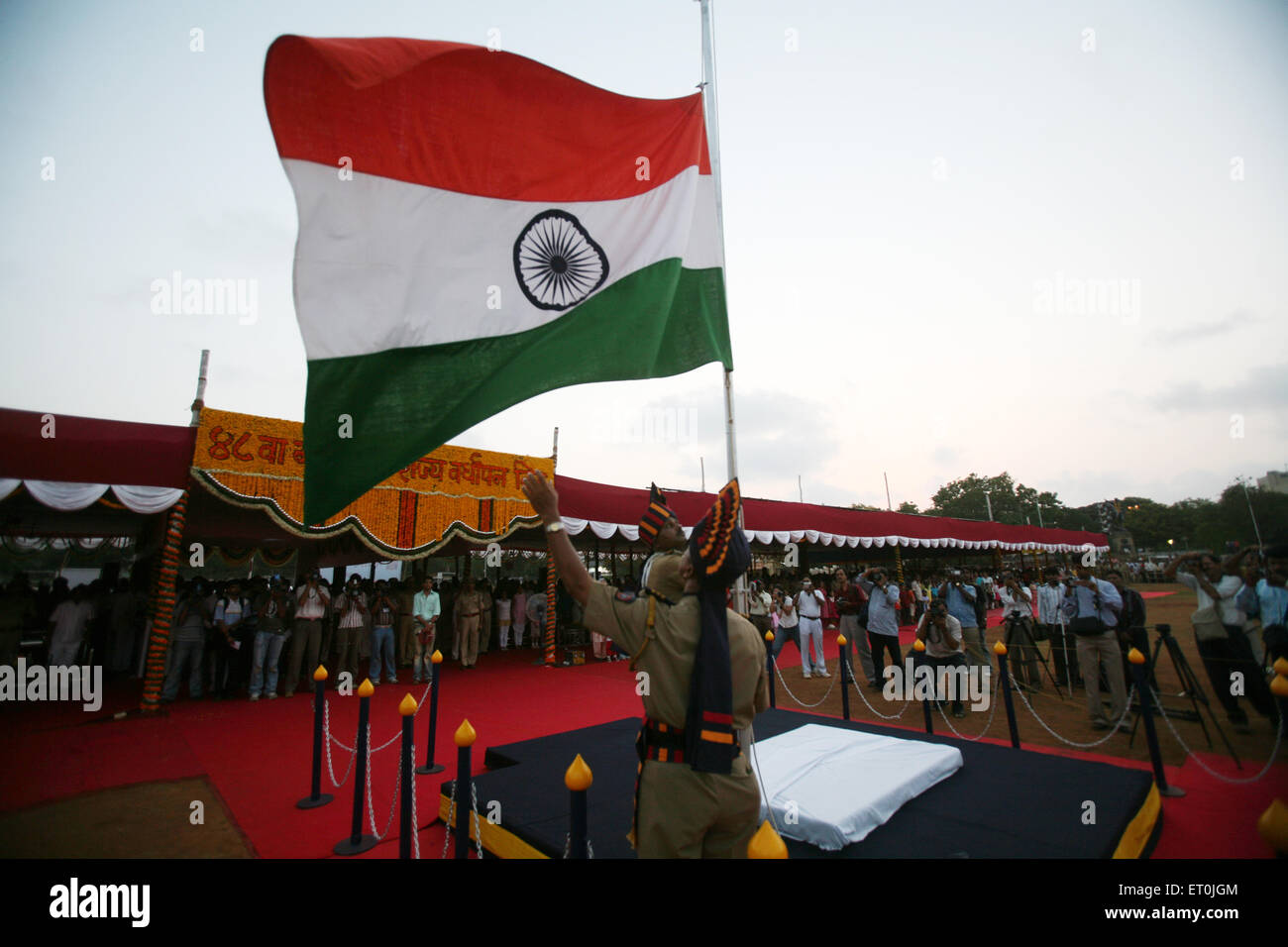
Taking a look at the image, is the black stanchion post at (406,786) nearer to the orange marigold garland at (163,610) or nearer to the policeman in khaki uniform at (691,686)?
the policeman in khaki uniform at (691,686)

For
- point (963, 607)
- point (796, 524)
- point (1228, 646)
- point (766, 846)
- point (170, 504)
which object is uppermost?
point (170, 504)

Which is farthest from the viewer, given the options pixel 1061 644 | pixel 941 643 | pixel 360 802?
pixel 1061 644

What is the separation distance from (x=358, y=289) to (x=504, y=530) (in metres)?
8.83

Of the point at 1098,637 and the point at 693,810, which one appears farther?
the point at 1098,637

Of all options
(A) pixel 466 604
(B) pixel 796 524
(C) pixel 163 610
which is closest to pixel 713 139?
(C) pixel 163 610

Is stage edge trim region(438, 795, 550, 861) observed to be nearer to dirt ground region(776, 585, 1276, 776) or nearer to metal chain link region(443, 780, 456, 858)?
metal chain link region(443, 780, 456, 858)

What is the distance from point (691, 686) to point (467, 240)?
3122mm

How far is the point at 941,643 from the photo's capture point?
7504 mm

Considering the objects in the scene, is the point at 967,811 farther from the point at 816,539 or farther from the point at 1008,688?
the point at 816,539

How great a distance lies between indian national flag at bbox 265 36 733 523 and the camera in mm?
3152

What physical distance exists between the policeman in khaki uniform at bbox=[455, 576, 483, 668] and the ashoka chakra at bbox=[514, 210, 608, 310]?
33.5 feet

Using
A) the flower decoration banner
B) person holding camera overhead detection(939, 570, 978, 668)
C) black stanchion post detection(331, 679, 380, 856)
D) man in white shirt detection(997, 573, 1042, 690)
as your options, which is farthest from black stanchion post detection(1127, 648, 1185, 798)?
the flower decoration banner

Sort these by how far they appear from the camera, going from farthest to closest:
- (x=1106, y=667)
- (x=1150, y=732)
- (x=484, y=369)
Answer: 1. (x=1106, y=667)
2. (x=1150, y=732)
3. (x=484, y=369)
